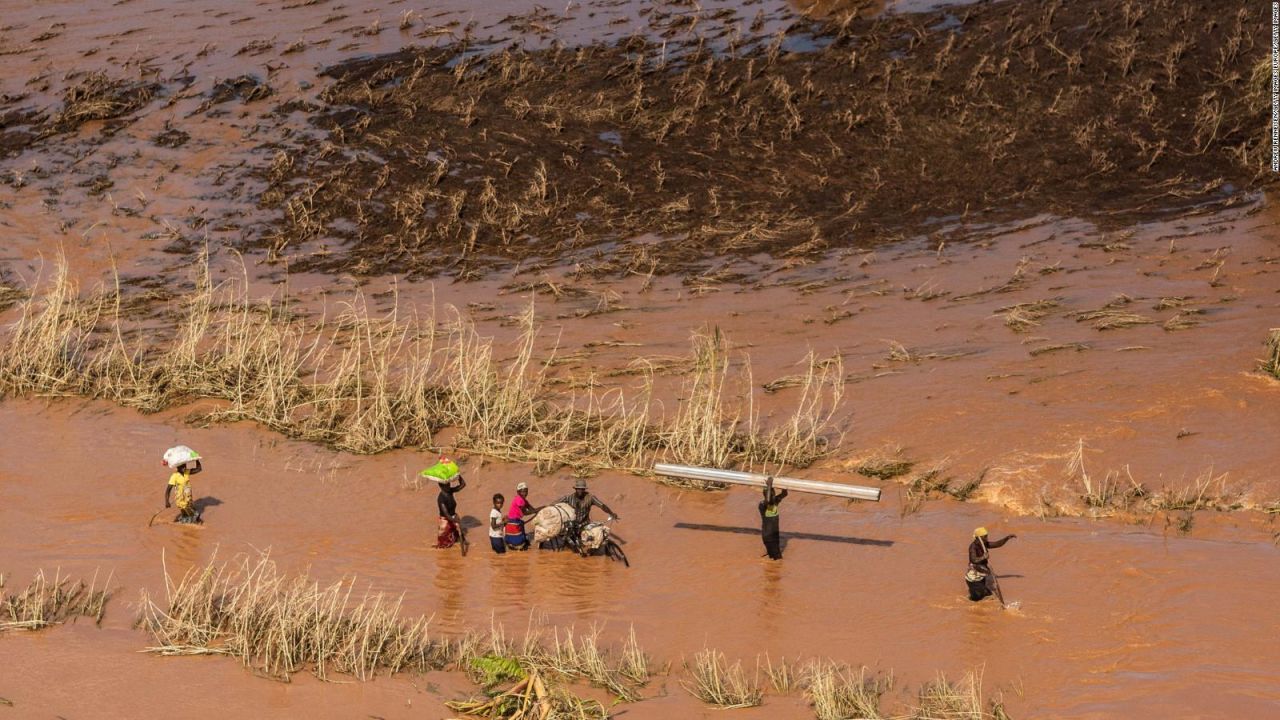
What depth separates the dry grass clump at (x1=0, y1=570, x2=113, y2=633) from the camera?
10.5m

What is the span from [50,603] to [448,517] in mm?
3348

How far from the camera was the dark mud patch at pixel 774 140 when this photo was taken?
21.8m

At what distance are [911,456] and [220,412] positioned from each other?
7.78 meters

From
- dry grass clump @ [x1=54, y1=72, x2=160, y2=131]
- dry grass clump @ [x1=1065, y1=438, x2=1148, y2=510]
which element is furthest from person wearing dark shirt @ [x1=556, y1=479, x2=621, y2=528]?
dry grass clump @ [x1=54, y1=72, x2=160, y2=131]

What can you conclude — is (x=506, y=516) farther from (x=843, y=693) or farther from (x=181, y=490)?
(x=843, y=693)

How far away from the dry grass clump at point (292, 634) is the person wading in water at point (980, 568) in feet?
13.2

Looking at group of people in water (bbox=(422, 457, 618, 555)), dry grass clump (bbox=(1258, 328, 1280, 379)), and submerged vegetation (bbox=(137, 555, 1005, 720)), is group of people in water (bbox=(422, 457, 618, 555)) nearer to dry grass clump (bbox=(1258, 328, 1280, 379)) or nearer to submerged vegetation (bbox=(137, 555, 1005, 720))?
submerged vegetation (bbox=(137, 555, 1005, 720))

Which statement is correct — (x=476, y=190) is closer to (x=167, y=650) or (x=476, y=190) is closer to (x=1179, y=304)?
(x=1179, y=304)

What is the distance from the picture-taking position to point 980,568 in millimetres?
10922

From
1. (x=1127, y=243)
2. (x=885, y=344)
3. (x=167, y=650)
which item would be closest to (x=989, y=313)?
(x=885, y=344)

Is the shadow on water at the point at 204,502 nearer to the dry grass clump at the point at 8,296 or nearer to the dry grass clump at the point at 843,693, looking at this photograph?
the dry grass clump at the point at 843,693

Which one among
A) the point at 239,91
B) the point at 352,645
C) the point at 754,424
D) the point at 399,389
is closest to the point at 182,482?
the point at 399,389

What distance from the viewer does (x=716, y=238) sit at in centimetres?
2156

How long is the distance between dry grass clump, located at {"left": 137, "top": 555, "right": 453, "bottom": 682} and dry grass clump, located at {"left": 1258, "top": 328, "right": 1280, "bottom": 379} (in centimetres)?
933
